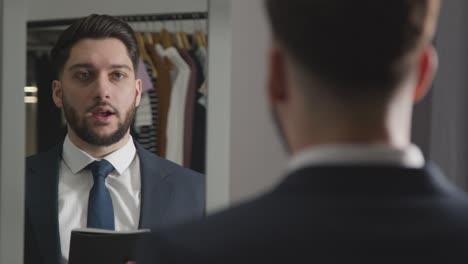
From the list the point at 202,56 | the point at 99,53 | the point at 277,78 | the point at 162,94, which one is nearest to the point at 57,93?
the point at 99,53

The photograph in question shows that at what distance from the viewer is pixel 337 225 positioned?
1.88 feet

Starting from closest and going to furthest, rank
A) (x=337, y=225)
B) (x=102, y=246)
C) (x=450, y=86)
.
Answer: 1. (x=337, y=225)
2. (x=102, y=246)
3. (x=450, y=86)

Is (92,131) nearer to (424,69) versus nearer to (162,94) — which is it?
(162,94)

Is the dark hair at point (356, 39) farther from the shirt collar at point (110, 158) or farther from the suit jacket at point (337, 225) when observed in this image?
the shirt collar at point (110, 158)

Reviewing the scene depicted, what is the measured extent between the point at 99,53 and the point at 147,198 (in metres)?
0.39

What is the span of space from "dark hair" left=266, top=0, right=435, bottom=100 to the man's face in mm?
1192

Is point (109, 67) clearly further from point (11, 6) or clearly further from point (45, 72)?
point (11, 6)

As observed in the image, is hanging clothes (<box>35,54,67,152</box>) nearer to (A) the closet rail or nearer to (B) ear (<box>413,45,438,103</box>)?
(A) the closet rail

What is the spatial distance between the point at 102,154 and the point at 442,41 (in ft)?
3.08

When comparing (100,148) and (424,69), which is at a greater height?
(424,69)

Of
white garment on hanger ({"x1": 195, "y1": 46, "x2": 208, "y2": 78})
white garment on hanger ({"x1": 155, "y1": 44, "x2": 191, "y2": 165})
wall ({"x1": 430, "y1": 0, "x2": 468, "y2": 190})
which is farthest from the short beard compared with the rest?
wall ({"x1": 430, "y1": 0, "x2": 468, "y2": 190})

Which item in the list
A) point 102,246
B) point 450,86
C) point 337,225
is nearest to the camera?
point 337,225

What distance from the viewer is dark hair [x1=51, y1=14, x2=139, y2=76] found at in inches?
69.7

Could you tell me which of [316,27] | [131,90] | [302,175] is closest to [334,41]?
[316,27]
